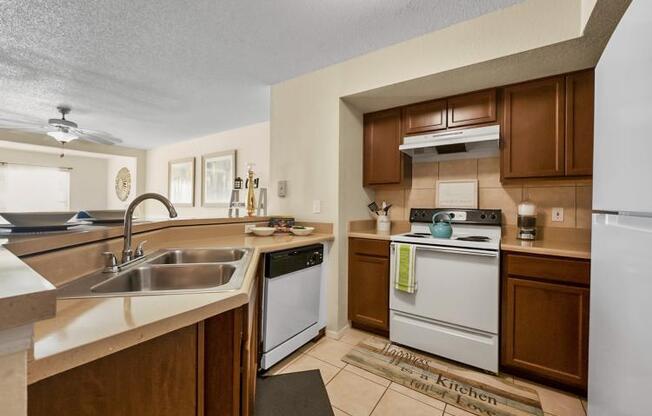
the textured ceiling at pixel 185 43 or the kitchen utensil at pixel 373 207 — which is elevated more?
the textured ceiling at pixel 185 43

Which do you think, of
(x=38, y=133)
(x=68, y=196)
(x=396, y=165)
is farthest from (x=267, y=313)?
(x=68, y=196)

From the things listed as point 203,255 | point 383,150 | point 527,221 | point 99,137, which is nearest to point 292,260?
point 203,255

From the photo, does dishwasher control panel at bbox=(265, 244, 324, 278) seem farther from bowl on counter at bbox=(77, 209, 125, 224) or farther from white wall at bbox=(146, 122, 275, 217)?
white wall at bbox=(146, 122, 275, 217)

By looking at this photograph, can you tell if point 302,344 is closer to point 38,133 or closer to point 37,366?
point 37,366

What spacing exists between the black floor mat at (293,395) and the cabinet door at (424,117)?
2057 millimetres

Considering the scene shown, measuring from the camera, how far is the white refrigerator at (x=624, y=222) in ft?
2.50

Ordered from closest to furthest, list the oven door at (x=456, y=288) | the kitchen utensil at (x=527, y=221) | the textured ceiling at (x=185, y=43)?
the textured ceiling at (x=185, y=43) < the oven door at (x=456, y=288) < the kitchen utensil at (x=527, y=221)

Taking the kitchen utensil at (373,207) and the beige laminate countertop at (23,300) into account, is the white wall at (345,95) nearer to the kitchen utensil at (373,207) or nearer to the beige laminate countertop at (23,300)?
the kitchen utensil at (373,207)

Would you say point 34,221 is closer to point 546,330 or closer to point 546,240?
point 546,330

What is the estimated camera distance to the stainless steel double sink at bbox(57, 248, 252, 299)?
845 millimetres

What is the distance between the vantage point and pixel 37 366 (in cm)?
43

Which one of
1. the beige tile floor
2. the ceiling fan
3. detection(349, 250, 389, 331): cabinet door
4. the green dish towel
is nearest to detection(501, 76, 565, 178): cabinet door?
the green dish towel

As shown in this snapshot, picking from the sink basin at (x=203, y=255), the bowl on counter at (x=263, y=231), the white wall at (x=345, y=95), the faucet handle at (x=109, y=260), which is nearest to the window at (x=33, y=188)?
the white wall at (x=345, y=95)

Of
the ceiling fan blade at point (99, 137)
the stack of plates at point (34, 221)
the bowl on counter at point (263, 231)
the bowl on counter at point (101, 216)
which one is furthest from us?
the ceiling fan blade at point (99, 137)
